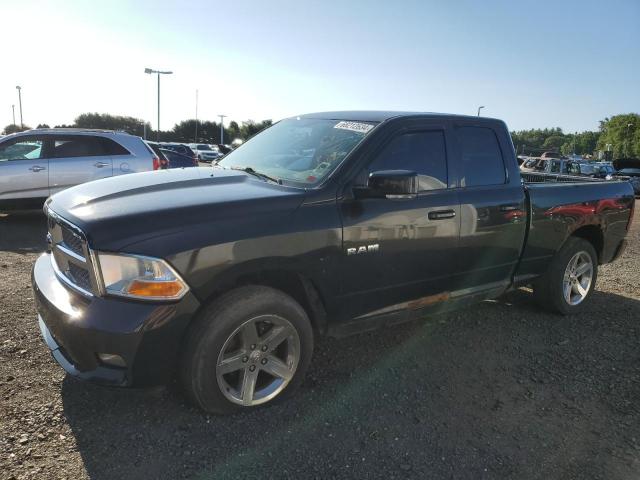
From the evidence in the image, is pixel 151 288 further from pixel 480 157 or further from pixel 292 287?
pixel 480 157

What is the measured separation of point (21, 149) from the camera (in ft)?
27.3

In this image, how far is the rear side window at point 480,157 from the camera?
12.7ft

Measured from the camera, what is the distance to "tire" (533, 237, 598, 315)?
474 centimetres

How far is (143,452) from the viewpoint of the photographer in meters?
2.57

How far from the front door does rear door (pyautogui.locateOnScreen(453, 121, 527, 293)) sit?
16 cm

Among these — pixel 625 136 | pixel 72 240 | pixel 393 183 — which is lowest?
pixel 72 240

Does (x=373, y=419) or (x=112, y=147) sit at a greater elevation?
(x=112, y=147)

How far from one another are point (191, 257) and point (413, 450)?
1.59m

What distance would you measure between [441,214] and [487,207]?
21.8 inches

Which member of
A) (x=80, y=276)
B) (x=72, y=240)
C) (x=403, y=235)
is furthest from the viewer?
(x=403, y=235)

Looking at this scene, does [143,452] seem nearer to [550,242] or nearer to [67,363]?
[67,363]

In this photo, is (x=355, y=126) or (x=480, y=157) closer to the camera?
(x=355, y=126)

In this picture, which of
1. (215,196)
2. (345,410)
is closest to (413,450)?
(345,410)

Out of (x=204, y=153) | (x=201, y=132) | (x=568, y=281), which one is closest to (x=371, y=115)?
(x=568, y=281)
